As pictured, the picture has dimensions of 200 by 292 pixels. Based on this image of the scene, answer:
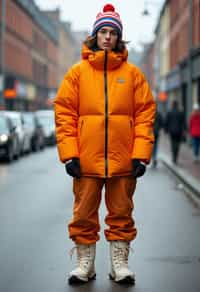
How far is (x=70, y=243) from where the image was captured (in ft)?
25.8

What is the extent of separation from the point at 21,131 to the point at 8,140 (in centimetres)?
389

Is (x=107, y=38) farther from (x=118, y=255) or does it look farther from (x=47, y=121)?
(x=47, y=121)

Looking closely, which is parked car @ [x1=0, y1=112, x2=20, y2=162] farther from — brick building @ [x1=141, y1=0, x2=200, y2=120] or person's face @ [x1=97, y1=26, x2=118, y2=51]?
person's face @ [x1=97, y1=26, x2=118, y2=51]

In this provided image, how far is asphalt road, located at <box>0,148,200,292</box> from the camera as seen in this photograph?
5.89 metres

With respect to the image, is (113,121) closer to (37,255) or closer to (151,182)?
(37,255)

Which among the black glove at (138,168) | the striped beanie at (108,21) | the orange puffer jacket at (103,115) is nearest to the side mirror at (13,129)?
the striped beanie at (108,21)

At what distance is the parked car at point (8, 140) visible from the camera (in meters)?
22.0

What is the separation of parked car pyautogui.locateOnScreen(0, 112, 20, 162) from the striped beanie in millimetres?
16393

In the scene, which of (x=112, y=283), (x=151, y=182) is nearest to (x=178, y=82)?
(x=151, y=182)

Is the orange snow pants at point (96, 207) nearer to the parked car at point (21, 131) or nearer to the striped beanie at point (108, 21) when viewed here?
the striped beanie at point (108, 21)

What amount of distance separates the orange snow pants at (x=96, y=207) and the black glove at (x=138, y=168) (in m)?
0.11

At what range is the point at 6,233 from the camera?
27.9 feet

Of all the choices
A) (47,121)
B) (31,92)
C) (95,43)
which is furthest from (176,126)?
(31,92)

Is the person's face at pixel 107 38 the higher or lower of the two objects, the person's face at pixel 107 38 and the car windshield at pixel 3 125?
the higher
